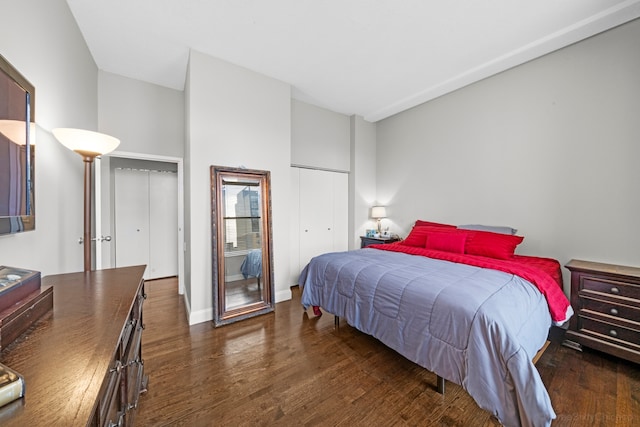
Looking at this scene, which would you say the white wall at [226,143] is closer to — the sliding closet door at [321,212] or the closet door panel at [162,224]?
the sliding closet door at [321,212]

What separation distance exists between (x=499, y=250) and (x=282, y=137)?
2.86m

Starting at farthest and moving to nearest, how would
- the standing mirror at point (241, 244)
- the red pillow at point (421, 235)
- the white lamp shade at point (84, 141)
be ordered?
the red pillow at point (421, 235)
the standing mirror at point (241, 244)
the white lamp shade at point (84, 141)

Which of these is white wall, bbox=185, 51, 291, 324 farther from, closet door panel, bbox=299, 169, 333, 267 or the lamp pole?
the lamp pole

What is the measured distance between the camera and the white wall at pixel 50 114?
1275mm

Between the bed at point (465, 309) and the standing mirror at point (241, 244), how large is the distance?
2.06 ft

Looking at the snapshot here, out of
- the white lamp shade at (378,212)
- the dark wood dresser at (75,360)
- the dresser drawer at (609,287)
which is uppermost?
the white lamp shade at (378,212)

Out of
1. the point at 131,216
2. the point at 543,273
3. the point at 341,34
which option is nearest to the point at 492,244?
the point at 543,273

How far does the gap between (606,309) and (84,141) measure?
4.13 meters

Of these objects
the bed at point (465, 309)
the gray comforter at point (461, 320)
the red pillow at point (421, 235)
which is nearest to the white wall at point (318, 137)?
the red pillow at point (421, 235)

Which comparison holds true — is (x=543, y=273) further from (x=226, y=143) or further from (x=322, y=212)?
(x=226, y=143)

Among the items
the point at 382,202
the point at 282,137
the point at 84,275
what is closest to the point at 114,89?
the point at 282,137

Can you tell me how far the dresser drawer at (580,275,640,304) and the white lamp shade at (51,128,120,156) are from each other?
394 centimetres

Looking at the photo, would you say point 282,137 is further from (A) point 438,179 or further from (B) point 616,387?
(B) point 616,387

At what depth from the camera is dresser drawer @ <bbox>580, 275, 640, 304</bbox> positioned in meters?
1.98
